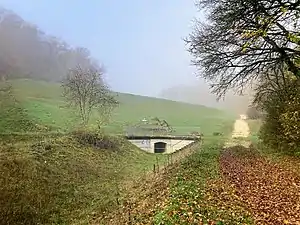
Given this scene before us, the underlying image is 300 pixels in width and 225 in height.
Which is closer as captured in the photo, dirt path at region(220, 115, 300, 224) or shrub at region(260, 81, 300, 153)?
dirt path at region(220, 115, 300, 224)

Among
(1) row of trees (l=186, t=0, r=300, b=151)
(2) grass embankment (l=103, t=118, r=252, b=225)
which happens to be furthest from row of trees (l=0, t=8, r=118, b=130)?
(2) grass embankment (l=103, t=118, r=252, b=225)

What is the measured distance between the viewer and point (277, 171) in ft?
48.4

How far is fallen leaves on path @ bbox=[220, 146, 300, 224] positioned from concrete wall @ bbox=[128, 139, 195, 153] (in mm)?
25664

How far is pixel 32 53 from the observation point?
79.9 meters

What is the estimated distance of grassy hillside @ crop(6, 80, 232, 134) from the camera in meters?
46.0

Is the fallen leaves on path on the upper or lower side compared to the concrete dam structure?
upper

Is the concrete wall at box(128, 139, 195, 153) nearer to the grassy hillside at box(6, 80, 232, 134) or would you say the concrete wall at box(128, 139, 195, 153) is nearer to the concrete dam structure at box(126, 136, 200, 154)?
the concrete dam structure at box(126, 136, 200, 154)

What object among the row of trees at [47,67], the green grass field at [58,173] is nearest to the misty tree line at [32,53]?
the row of trees at [47,67]

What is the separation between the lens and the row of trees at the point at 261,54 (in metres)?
16.3

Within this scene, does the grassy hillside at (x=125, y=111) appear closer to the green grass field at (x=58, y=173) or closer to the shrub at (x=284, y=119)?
the green grass field at (x=58, y=173)

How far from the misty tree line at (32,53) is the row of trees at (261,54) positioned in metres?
50.6

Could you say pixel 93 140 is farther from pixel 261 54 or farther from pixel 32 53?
pixel 32 53

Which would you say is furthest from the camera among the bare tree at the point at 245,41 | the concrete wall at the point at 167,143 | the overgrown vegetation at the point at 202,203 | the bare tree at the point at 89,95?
the concrete wall at the point at 167,143

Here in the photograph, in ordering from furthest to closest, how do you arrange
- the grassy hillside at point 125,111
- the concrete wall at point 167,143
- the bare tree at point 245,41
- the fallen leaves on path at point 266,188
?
the grassy hillside at point 125,111
the concrete wall at point 167,143
the bare tree at point 245,41
the fallen leaves on path at point 266,188
